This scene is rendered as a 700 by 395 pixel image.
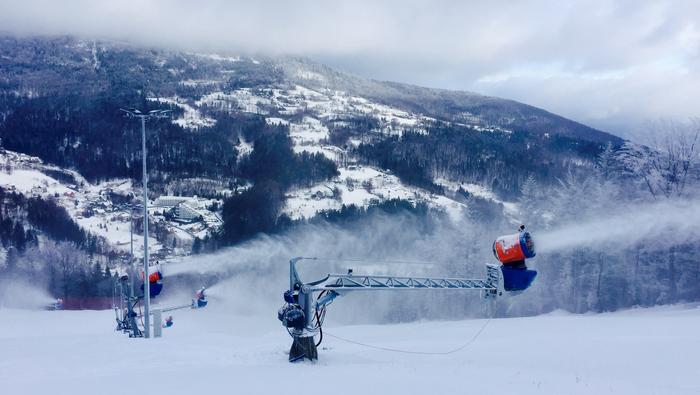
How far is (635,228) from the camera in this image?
40719 millimetres

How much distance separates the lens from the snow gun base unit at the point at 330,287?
16.7 metres

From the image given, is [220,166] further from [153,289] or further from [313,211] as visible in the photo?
[153,289]

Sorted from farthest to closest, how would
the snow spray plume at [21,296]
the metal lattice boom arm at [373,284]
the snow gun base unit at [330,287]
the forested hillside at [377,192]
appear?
the snow spray plume at [21,296] → the forested hillside at [377,192] → the metal lattice boom arm at [373,284] → the snow gun base unit at [330,287]

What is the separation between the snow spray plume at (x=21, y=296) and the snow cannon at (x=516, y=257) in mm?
63822

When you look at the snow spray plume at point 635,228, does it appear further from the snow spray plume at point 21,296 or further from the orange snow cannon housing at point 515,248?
the snow spray plume at point 21,296

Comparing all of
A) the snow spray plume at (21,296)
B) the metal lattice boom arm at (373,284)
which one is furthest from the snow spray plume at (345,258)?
the metal lattice boom arm at (373,284)

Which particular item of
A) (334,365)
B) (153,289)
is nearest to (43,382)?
(334,365)

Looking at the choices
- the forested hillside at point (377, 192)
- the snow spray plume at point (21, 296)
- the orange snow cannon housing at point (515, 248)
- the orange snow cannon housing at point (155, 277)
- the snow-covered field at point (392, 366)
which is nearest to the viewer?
the snow-covered field at point (392, 366)

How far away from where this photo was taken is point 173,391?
1065 cm

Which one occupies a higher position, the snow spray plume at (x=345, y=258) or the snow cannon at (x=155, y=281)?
the snow cannon at (x=155, y=281)

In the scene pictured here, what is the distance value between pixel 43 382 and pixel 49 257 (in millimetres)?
72647

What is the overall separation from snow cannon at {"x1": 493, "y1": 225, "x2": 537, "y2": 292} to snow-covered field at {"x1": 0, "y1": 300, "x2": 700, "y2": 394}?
11.2 feet

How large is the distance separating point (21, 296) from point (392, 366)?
68.7 m

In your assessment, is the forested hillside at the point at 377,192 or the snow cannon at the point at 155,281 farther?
the forested hillside at the point at 377,192
